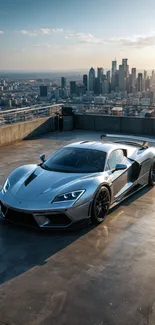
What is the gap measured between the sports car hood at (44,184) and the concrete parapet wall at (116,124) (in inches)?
421

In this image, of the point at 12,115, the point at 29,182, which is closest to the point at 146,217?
the point at 29,182

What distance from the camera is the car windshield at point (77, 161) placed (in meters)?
6.32

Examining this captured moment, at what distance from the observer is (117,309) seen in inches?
143

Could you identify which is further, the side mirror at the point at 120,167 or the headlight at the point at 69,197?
the side mirror at the point at 120,167

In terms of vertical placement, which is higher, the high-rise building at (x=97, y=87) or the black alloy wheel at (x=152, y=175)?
the high-rise building at (x=97, y=87)

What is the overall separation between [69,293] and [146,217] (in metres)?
2.78

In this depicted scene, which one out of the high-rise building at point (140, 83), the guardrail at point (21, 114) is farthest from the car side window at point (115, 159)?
the high-rise building at point (140, 83)

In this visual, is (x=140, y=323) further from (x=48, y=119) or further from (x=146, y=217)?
(x=48, y=119)

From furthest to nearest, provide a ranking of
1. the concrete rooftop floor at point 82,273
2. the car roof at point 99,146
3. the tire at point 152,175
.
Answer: the tire at point 152,175, the car roof at point 99,146, the concrete rooftop floor at point 82,273

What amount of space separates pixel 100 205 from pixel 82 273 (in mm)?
1711

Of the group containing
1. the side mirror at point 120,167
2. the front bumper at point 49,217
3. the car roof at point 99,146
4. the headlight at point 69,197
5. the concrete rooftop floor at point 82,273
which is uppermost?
the car roof at point 99,146

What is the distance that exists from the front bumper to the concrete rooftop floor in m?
0.22

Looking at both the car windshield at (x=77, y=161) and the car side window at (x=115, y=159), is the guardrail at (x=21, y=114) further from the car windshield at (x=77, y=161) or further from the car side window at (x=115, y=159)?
the car side window at (x=115, y=159)

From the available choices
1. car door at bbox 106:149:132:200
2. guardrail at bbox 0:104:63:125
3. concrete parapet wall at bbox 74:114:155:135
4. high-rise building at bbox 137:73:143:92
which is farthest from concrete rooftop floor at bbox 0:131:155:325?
high-rise building at bbox 137:73:143:92
